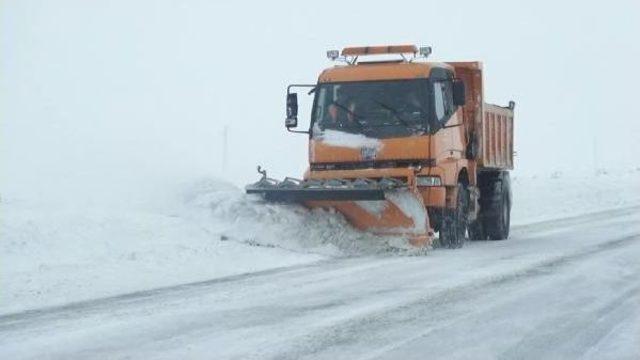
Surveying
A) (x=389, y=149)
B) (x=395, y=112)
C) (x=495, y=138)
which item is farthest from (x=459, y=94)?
(x=495, y=138)

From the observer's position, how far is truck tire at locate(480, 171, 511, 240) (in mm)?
15742

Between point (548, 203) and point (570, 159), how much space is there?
201ft

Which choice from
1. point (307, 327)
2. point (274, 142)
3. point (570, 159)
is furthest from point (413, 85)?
point (570, 159)

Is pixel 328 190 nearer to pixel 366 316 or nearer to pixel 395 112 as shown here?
pixel 395 112

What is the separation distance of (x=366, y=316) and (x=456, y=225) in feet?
21.4

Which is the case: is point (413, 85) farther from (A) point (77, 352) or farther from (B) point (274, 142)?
(B) point (274, 142)

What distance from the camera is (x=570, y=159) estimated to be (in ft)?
279

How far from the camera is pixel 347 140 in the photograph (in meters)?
12.8

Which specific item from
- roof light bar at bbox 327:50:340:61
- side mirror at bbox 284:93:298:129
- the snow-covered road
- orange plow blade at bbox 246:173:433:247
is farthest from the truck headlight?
roof light bar at bbox 327:50:340:61

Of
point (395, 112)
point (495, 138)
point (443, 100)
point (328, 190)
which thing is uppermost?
point (443, 100)

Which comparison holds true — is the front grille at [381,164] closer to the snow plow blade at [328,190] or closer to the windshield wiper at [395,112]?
the snow plow blade at [328,190]

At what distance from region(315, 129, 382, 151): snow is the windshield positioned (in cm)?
8

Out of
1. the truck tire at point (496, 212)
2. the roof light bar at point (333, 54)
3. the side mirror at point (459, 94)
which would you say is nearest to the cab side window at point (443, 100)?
the side mirror at point (459, 94)

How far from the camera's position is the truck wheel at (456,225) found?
13008 millimetres
